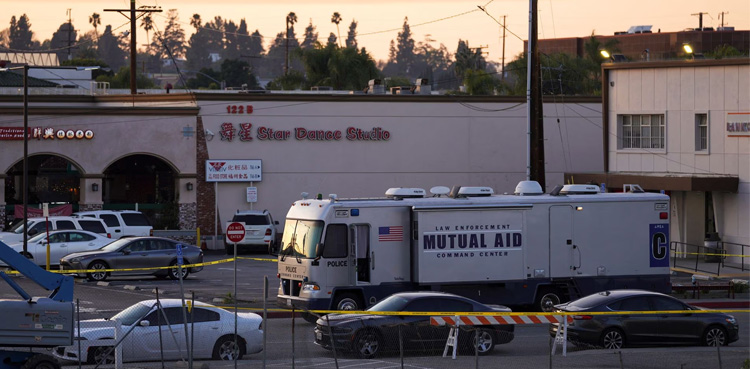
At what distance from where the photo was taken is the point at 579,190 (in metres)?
25.4

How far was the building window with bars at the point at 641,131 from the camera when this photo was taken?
136 ft

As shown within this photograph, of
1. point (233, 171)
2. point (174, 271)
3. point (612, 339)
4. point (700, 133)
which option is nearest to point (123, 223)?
point (233, 171)

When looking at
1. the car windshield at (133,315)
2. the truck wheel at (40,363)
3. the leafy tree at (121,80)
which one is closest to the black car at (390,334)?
the car windshield at (133,315)

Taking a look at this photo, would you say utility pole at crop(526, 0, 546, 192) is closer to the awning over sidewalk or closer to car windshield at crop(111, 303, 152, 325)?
the awning over sidewalk

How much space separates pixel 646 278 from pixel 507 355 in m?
7.77

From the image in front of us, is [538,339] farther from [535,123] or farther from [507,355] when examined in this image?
[535,123]

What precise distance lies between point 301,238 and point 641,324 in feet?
26.5

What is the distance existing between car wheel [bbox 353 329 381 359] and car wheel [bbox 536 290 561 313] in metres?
7.35

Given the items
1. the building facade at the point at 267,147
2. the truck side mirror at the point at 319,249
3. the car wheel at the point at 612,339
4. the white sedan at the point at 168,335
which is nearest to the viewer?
the white sedan at the point at 168,335

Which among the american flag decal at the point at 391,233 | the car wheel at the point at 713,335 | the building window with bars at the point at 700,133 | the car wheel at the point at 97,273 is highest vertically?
the building window with bars at the point at 700,133

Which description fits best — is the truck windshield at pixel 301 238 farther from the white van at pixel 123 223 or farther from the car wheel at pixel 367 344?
the white van at pixel 123 223

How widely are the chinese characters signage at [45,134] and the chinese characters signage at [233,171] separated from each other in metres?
5.27

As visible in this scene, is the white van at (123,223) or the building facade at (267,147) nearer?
the white van at (123,223)

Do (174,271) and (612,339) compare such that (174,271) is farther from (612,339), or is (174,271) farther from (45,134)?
(612,339)
